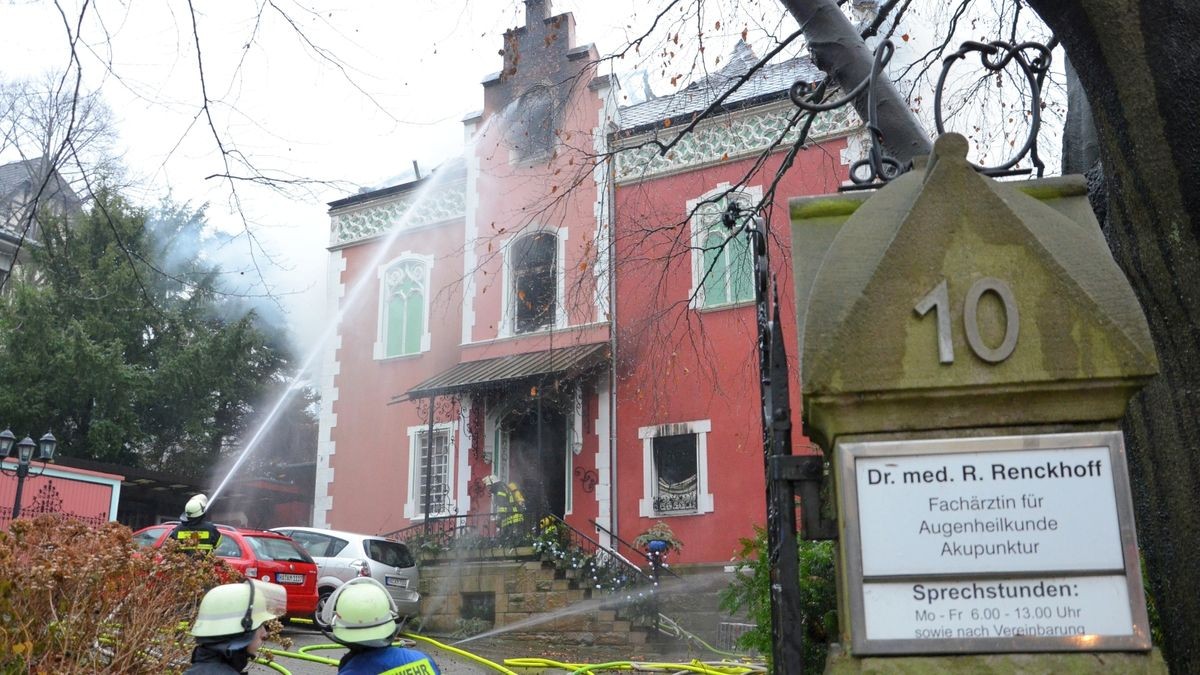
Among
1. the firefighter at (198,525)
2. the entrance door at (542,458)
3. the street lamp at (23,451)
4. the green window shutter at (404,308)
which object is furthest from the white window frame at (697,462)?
the street lamp at (23,451)

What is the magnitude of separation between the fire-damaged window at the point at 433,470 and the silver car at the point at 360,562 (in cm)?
334

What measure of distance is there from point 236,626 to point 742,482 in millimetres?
14071

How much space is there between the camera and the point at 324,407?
23.0m

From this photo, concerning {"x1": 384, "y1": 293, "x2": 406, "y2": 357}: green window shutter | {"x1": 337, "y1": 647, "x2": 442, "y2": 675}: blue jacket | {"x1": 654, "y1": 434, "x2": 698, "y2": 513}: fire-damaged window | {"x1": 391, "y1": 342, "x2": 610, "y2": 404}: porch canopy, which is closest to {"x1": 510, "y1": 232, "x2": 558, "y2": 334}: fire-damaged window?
{"x1": 391, "y1": 342, "x2": 610, "y2": 404}: porch canopy

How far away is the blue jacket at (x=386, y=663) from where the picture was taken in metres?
4.32

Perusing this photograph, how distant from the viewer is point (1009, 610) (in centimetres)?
236

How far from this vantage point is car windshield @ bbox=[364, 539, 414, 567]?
16516 mm

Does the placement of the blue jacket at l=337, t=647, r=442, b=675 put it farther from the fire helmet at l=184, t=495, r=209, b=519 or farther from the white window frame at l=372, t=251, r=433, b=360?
the white window frame at l=372, t=251, r=433, b=360

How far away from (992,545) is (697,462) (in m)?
16.0

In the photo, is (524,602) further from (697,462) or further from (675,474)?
(697,462)

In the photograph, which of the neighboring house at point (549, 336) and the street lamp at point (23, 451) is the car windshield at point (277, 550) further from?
the street lamp at point (23, 451)

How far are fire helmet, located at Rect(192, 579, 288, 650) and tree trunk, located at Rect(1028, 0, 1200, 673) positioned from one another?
11.3 feet

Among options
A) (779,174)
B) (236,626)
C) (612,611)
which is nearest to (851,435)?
→ (236,626)

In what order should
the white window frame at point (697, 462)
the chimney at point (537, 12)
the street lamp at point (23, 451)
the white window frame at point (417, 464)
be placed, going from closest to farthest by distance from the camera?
the street lamp at point (23, 451)
the white window frame at point (697, 462)
the white window frame at point (417, 464)
the chimney at point (537, 12)
